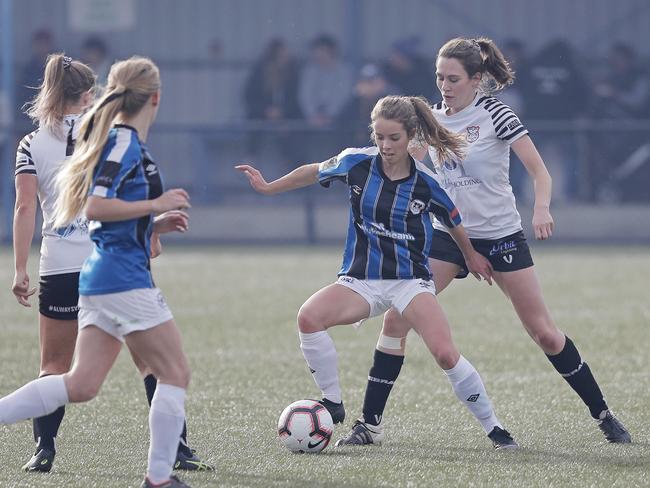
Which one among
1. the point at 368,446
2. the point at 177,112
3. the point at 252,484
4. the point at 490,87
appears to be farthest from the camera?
the point at 177,112

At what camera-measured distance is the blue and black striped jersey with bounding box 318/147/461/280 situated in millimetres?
5598

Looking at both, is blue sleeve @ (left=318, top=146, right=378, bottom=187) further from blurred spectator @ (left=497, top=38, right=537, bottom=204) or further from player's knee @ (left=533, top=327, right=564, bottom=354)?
blurred spectator @ (left=497, top=38, right=537, bottom=204)

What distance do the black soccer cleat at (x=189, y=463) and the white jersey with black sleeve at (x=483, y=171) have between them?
1.56 m

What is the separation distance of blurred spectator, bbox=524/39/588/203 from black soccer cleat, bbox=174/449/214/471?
37.7ft

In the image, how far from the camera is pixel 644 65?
19.0 m

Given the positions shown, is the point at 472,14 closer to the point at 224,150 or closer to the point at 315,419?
the point at 224,150

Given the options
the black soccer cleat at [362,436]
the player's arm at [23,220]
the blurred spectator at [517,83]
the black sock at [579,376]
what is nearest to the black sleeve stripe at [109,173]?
the player's arm at [23,220]

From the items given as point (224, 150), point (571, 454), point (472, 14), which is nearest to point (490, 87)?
point (571, 454)

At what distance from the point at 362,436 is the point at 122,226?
1.77 m

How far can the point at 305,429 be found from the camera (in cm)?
555

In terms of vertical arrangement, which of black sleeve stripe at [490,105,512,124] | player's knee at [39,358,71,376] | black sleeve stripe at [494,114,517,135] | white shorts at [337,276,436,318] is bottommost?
player's knee at [39,358,71,376]

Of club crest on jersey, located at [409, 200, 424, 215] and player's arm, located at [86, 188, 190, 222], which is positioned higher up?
player's arm, located at [86, 188, 190, 222]

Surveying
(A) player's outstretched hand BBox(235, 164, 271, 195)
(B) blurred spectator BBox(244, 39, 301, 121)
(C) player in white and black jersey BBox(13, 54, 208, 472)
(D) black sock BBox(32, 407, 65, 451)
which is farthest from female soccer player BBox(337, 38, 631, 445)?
(B) blurred spectator BBox(244, 39, 301, 121)

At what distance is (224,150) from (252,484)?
11.9 metres
